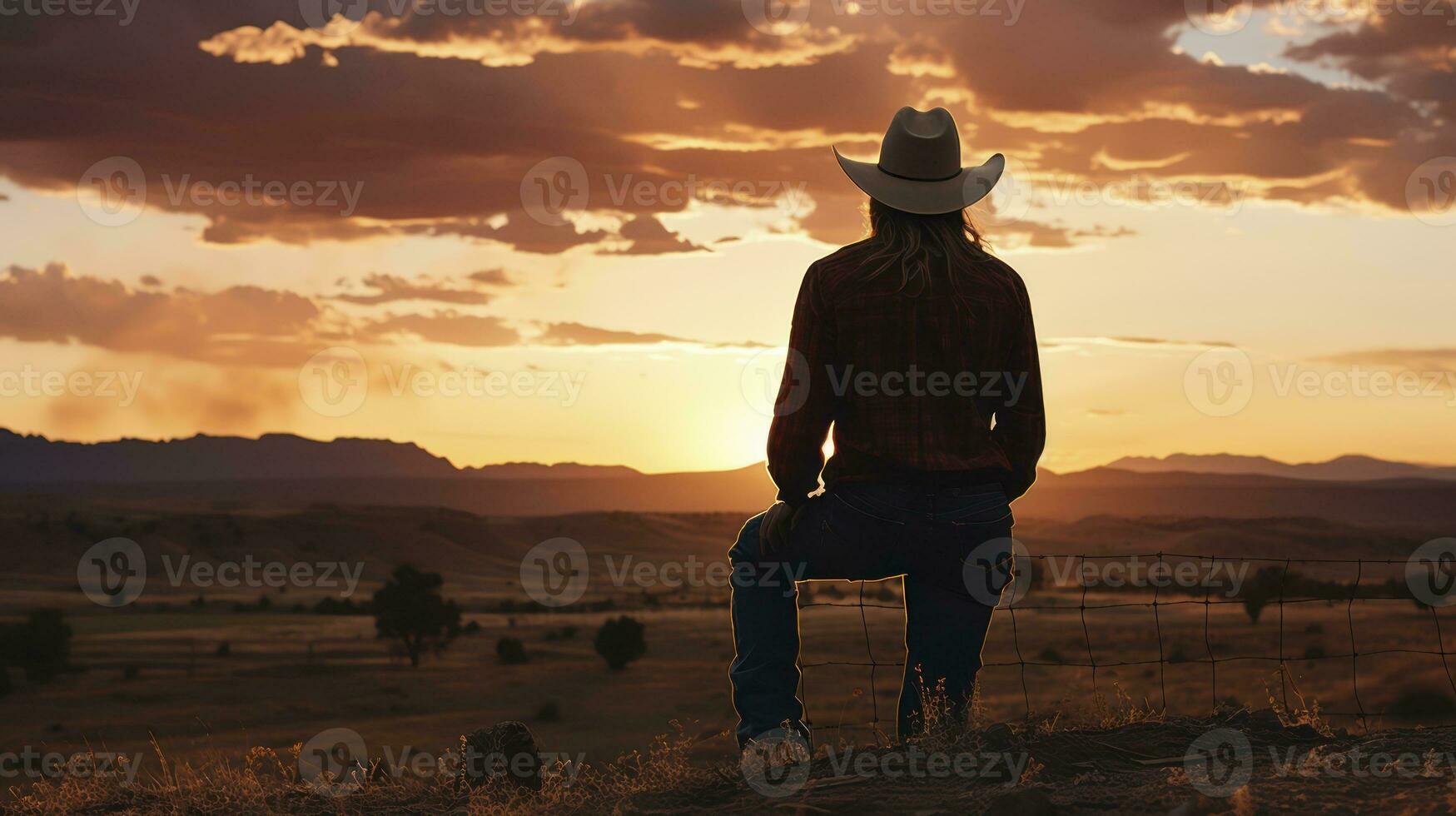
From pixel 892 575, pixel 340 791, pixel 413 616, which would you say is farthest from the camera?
pixel 413 616

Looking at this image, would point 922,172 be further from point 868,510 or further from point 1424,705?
point 1424,705

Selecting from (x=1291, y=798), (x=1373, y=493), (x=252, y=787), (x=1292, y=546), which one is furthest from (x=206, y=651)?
(x=1373, y=493)

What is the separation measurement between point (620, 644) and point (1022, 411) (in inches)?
1747

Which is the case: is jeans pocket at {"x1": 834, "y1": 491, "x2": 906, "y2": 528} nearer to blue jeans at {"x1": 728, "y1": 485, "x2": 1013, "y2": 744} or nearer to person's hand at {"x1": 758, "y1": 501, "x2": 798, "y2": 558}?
blue jeans at {"x1": 728, "y1": 485, "x2": 1013, "y2": 744}

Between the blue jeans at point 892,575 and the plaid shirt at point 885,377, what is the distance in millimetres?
98

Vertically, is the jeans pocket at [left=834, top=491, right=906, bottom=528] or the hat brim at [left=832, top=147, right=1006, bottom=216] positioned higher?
the hat brim at [left=832, top=147, right=1006, bottom=216]

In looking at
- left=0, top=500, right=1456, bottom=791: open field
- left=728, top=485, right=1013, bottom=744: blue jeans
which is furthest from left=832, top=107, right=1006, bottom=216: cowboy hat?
left=0, top=500, right=1456, bottom=791: open field

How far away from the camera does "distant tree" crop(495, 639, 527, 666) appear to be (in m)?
51.3

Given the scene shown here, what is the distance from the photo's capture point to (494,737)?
6.51 m

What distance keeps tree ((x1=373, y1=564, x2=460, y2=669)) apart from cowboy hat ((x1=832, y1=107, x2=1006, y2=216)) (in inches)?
1942

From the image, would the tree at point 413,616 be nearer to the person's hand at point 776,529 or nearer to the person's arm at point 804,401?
the person's hand at point 776,529

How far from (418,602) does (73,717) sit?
54.9 feet

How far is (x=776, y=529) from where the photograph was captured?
4871mm

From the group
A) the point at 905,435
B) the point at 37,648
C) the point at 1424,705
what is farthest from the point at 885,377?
the point at 37,648
